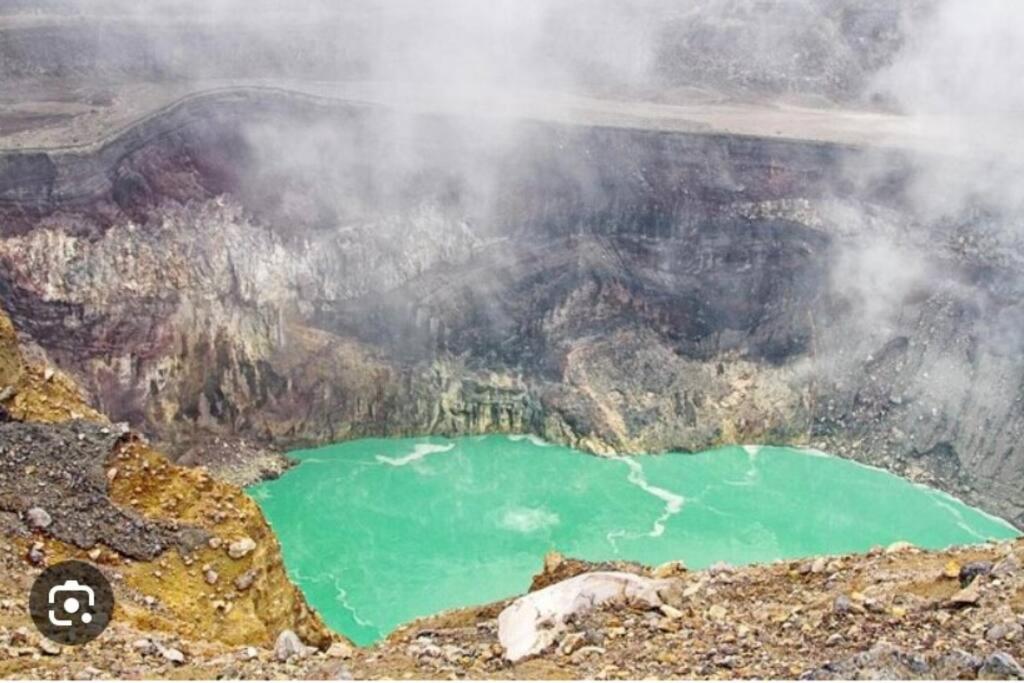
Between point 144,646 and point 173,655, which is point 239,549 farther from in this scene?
point 173,655

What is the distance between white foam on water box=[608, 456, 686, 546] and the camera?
120ft

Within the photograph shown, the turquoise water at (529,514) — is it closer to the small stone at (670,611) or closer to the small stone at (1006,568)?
the small stone at (670,611)

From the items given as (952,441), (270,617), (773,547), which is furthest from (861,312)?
Answer: (270,617)

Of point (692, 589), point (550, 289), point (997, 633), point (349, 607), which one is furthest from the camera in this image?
point (550, 289)

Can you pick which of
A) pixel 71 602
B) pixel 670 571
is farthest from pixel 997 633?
pixel 71 602

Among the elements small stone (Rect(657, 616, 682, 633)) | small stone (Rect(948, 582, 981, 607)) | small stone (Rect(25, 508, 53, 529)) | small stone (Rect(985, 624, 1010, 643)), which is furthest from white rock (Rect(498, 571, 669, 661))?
small stone (Rect(25, 508, 53, 529))

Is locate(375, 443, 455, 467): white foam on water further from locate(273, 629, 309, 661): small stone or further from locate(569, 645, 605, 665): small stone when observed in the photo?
locate(569, 645, 605, 665): small stone

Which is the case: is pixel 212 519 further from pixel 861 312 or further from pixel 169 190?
pixel 861 312

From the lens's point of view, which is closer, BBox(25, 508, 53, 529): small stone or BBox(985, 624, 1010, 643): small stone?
BBox(985, 624, 1010, 643): small stone

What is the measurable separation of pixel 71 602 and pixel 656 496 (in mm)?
27374

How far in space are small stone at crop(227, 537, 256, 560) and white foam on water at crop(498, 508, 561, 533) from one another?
21799mm

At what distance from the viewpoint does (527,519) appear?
3747cm

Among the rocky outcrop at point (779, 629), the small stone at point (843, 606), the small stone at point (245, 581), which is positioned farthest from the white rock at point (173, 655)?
the small stone at point (843, 606)

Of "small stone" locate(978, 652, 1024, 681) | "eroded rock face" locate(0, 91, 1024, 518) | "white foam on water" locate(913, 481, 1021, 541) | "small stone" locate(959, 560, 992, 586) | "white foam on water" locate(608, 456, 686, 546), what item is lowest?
"white foam on water" locate(608, 456, 686, 546)
